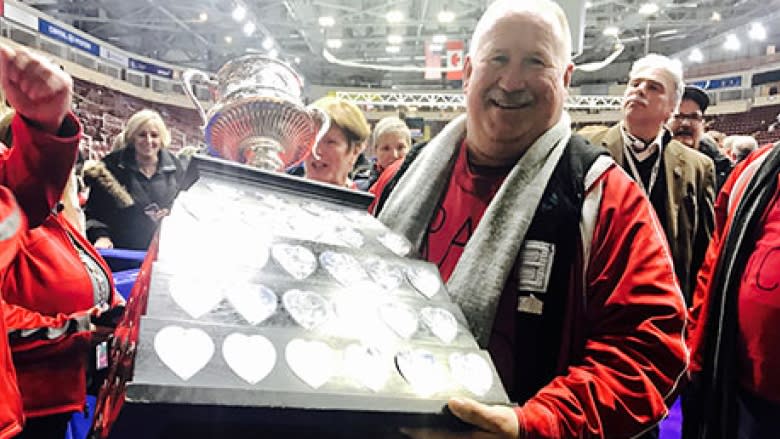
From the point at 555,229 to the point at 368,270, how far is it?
0.37 metres

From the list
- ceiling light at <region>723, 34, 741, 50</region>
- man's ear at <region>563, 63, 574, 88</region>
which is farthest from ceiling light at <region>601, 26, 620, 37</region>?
man's ear at <region>563, 63, 574, 88</region>

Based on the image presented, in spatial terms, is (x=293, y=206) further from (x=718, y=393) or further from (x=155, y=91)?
(x=155, y=91)

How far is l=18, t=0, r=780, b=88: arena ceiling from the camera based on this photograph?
1438 cm

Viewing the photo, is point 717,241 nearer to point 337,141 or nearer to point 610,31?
point 337,141

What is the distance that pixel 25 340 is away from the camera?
4.75 ft

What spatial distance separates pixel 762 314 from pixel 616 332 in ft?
2.59

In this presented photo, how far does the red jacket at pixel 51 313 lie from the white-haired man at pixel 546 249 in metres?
0.95

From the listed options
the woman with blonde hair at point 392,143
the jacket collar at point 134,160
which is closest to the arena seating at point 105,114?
A: the jacket collar at point 134,160

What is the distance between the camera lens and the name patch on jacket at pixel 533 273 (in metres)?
1.00

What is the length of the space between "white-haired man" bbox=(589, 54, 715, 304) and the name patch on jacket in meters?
1.54

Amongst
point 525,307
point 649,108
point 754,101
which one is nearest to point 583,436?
point 525,307

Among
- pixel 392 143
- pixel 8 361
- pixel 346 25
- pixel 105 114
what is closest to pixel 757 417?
pixel 8 361

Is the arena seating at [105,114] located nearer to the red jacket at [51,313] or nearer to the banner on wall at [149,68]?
the banner on wall at [149,68]

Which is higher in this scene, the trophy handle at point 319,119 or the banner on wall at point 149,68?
the banner on wall at point 149,68
